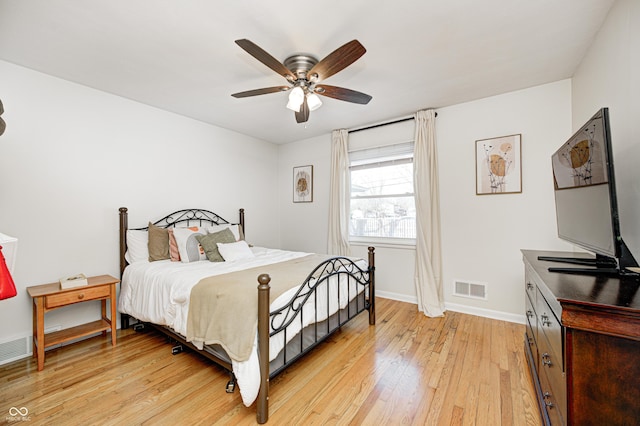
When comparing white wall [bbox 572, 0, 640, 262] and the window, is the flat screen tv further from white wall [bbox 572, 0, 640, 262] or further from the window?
the window

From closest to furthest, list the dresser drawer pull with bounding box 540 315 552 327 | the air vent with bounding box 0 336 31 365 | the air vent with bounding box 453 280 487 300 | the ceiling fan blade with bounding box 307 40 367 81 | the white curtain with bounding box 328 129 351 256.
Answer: the dresser drawer pull with bounding box 540 315 552 327, the ceiling fan blade with bounding box 307 40 367 81, the air vent with bounding box 0 336 31 365, the air vent with bounding box 453 280 487 300, the white curtain with bounding box 328 129 351 256

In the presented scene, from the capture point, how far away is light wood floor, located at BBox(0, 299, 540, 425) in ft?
5.36

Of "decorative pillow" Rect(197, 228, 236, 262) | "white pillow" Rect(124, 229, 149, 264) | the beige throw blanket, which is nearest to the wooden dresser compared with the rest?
the beige throw blanket

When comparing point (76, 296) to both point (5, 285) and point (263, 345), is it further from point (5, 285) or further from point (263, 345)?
point (263, 345)

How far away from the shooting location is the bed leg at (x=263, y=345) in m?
1.58

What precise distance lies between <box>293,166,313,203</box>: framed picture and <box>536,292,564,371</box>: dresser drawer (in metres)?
3.46

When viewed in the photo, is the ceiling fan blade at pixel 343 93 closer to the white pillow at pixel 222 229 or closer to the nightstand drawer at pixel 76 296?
the white pillow at pixel 222 229

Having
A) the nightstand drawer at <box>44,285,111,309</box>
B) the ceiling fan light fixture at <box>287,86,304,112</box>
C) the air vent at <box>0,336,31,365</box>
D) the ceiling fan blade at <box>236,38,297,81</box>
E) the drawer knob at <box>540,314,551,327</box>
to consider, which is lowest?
the air vent at <box>0,336,31,365</box>

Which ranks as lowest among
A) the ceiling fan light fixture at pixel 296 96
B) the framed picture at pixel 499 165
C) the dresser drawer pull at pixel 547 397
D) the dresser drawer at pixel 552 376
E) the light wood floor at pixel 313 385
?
the light wood floor at pixel 313 385

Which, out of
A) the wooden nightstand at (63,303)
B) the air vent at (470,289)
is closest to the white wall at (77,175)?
the wooden nightstand at (63,303)

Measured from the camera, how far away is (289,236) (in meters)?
4.90

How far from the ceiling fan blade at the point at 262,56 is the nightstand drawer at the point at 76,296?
2429 mm

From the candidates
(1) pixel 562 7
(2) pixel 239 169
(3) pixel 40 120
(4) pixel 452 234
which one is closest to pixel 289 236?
(2) pixel 239 169

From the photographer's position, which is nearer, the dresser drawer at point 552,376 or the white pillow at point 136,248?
the dresser drawer at point 552,376
